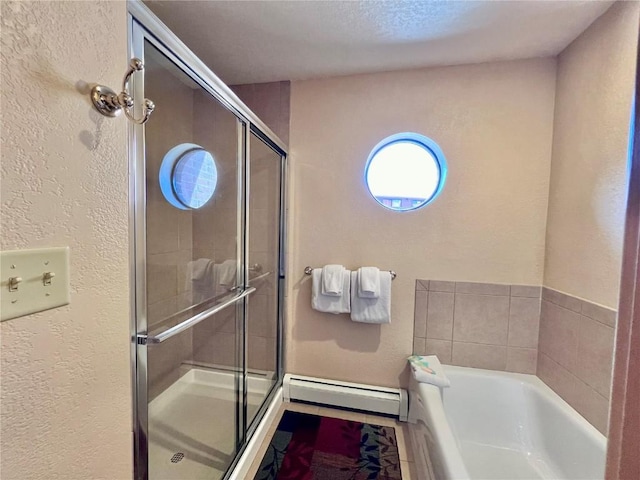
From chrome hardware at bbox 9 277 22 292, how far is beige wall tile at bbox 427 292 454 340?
189cm

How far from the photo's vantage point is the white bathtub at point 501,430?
123cm

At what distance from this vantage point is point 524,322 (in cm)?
174

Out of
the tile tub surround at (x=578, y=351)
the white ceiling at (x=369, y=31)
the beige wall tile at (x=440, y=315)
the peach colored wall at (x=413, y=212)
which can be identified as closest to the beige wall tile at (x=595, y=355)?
the tile tub surround at (x=578, y=351)

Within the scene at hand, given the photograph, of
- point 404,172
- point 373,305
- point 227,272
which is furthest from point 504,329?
point 227,272

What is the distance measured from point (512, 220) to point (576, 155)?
0.45 metres

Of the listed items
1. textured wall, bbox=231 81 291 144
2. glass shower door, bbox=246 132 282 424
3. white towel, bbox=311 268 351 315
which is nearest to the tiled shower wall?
white towel, bbox=311 268 351 315

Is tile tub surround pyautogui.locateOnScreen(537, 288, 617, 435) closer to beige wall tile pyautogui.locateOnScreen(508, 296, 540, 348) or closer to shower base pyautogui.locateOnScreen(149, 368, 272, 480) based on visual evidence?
beige wall tile pyautogui.locateOnScreen(508, 296, 540, 348)

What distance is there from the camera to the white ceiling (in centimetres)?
127

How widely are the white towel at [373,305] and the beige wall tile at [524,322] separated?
77 cm

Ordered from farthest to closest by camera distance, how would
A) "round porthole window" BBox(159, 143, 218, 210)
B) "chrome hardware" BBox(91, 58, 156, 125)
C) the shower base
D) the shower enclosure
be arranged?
"round porthole window" BBox(159, 143, 218, 210), the shower base, the shower enclosure, "chrome hardware" BBox(91, 58, 156, 125)

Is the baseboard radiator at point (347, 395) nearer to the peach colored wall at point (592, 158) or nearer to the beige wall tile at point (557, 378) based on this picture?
the beige wall tile at point (557, 378)

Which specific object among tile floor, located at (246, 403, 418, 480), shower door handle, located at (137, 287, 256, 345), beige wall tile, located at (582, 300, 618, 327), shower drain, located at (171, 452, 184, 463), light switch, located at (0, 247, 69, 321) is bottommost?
tile floor, located at (246, 403, 418, 480)

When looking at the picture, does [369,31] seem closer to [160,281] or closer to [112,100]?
[112,100]

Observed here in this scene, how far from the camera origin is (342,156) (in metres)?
1.92
